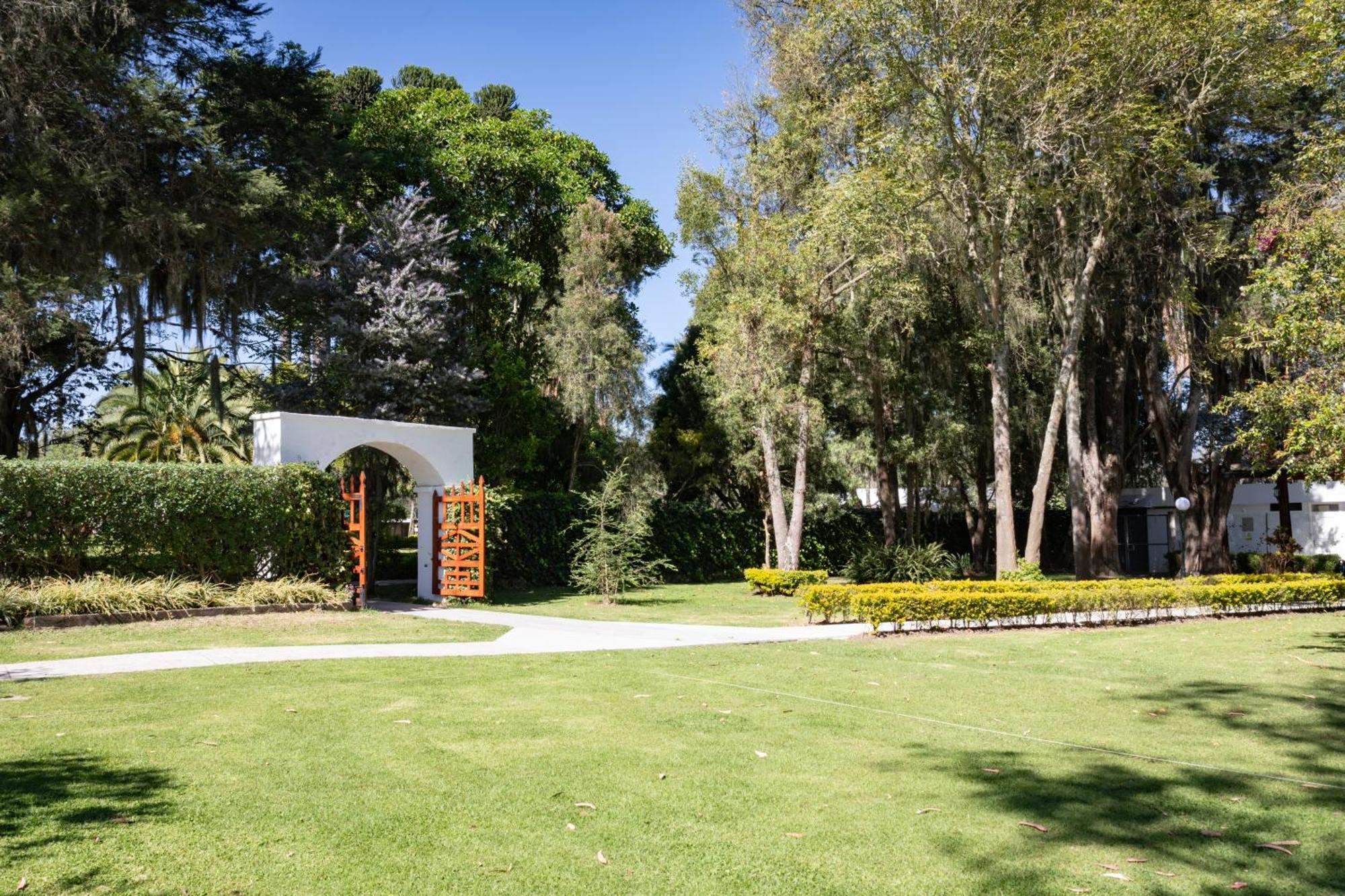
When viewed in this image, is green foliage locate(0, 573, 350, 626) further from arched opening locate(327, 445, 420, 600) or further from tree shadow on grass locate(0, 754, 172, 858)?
tree shadow on grass locate(0, 754, 172, 858)

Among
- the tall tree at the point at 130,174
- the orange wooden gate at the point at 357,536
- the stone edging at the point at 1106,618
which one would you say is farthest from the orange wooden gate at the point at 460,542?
the stone edging at the point at 1106,618

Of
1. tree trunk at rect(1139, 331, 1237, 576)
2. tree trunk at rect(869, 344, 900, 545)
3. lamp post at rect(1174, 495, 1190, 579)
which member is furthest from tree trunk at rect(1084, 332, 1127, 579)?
tree trunk at rect(869, 344, 900, 545)

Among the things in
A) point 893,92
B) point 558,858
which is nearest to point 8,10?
point 893,92

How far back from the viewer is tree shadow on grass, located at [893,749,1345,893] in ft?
12.9

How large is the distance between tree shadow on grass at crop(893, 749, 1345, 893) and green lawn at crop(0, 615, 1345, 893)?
0.02m

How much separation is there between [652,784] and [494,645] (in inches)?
269

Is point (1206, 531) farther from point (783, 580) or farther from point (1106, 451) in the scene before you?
point (783, 580)

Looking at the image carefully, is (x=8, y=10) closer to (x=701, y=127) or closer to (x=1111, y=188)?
(x=701, y=127)

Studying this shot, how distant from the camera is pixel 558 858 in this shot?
4016 mm

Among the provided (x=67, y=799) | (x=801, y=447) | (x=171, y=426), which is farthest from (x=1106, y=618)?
(x=171, y=426)

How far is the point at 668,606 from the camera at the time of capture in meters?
18.5

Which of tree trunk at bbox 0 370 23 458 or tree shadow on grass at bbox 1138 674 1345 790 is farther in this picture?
tree trunk at bbox 0 370 23 458

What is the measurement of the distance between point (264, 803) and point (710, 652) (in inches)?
277

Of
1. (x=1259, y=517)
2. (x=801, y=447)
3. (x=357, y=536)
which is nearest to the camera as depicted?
(x=357, y=536)
